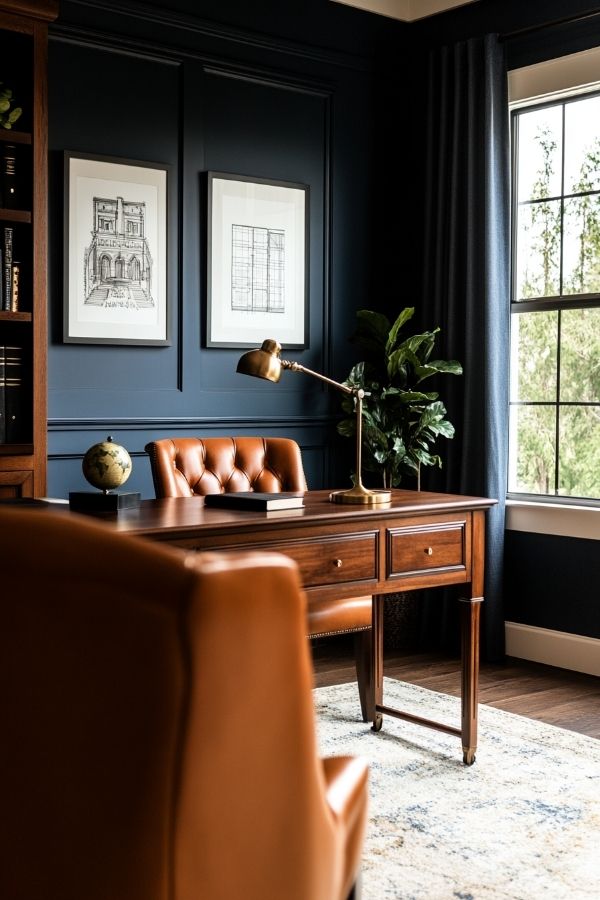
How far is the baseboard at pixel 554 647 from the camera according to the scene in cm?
448

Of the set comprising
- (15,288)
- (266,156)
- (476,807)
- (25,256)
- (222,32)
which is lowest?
(476,807)

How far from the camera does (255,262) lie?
4801 mm

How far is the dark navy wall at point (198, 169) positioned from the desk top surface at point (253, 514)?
4.27 ft

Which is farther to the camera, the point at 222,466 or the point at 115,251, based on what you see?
the point at 115,251

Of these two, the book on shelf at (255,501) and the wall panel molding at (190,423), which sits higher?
the wall panel molding at (190,423)

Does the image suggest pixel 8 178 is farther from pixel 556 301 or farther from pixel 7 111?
pixel 556 301

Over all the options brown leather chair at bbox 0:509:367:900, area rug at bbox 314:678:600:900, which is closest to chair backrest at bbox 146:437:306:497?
area rug at bbox 314:678:600:900

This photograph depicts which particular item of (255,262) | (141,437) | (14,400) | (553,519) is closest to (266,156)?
(255,262)

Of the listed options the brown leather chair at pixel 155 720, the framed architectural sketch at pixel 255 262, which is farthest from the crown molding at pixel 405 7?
the brown leather chair at pixel 155 720

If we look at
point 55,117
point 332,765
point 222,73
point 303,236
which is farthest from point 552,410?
point 332,765

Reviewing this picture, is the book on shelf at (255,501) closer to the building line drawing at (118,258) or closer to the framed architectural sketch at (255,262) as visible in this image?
the building line drawing at (118,258)

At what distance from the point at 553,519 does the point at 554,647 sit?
559 mm

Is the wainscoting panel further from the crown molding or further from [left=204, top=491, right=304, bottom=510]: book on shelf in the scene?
the crown molding

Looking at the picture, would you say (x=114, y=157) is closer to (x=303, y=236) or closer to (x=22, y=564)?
(x=303, y=236)
